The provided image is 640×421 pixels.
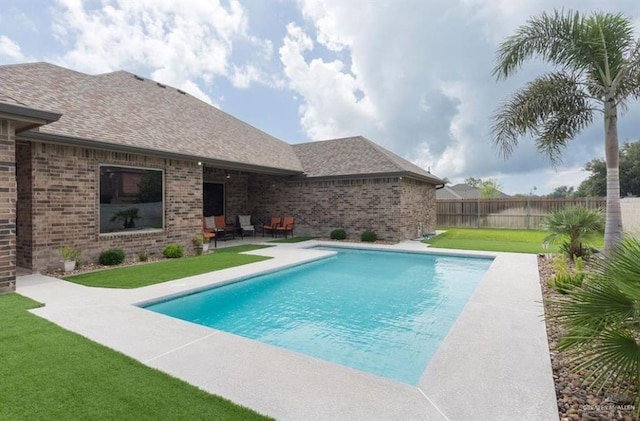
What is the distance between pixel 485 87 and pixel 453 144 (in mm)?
11332

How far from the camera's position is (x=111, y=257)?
9414 millimetres

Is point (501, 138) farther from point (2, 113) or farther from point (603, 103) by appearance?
point (2, 113)

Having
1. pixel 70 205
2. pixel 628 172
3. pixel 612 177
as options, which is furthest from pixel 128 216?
pixel 628 172

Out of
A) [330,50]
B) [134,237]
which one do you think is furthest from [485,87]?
[134,237]

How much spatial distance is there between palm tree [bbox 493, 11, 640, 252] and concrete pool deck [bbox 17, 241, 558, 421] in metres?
5.12

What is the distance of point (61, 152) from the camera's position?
8703mm

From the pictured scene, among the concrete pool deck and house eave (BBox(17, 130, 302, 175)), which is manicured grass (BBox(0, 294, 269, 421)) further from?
house eave (BBox(17, 130, 302, 175))

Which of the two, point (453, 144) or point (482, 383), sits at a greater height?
point (453, 144)

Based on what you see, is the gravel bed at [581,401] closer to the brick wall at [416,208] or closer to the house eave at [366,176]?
the house eave at [366,176]

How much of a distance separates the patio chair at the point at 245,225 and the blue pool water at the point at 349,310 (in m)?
7.98

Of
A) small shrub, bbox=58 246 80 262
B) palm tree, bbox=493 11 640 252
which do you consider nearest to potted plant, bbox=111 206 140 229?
small shrub, bbox=58 246 80 262

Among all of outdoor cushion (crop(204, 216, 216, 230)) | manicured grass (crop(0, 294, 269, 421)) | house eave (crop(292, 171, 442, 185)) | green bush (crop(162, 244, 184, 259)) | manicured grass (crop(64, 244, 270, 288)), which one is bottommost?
manicured grass (crop(0, 294, 269, 421))

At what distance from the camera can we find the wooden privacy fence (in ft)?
70.4

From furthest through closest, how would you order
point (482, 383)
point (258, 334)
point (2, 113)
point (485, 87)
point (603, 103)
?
point (485, 87) < point (603, 103) < point (2, 113) < point (258, 334) < point (482, 383)
